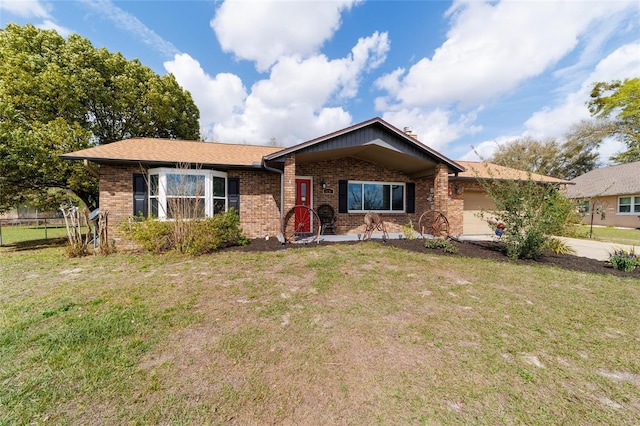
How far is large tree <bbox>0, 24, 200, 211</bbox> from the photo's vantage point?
888 cm

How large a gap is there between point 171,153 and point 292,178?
14.6 feet

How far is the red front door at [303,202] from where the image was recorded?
386 inches

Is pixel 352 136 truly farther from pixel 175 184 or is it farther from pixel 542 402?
pixel 542 402

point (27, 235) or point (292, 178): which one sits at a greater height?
point (292, 178)

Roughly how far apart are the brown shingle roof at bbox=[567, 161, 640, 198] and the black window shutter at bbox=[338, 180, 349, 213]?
17816 millimetres

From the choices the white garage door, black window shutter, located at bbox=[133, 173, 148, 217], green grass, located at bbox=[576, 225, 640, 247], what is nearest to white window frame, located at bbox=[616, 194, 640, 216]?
green grass, located at bbox=[576, 225, 640, 247]

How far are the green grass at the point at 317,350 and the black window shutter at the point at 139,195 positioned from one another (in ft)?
10.8

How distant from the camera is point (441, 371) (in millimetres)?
2377

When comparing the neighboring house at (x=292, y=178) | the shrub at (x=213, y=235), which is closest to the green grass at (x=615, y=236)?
the neighboring house at (x=292, y=178)

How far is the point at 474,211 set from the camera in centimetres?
1170

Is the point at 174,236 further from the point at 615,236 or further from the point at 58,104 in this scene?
the point at 615,236

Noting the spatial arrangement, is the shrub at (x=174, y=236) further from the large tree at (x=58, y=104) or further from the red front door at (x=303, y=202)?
the large tree at (x=58, y=104)

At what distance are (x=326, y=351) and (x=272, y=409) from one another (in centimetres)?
86

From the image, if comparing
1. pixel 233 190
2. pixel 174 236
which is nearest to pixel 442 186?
A: pixel 233 190
